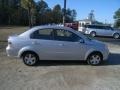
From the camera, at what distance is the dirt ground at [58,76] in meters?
8.43

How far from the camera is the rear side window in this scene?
11602mm

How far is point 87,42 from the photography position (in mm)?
11789

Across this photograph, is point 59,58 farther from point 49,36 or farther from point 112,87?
point 112,87

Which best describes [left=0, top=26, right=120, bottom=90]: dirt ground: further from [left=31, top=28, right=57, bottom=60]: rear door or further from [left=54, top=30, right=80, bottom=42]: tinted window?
[left=54, top=30, right=80, bottom=42]: tinted window

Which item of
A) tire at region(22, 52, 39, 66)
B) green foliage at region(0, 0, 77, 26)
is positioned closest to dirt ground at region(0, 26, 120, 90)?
tire at region(22, 52, 39, 66)

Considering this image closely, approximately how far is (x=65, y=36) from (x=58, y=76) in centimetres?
247

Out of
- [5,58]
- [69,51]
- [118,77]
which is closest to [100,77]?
[118,77]

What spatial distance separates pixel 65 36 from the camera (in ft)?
38.5

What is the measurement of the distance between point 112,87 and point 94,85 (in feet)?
1.77

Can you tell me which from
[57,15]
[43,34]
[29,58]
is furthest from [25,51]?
[57,15]

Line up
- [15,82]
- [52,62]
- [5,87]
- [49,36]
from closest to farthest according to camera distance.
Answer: [5,87]
[15,82]
[49,36]
[52,62]

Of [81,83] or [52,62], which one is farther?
[52,62]

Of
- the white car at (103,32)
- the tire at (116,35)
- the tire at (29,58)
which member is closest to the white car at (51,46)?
the tire at (29,58)

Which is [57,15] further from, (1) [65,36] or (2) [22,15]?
(1) [65,36]
